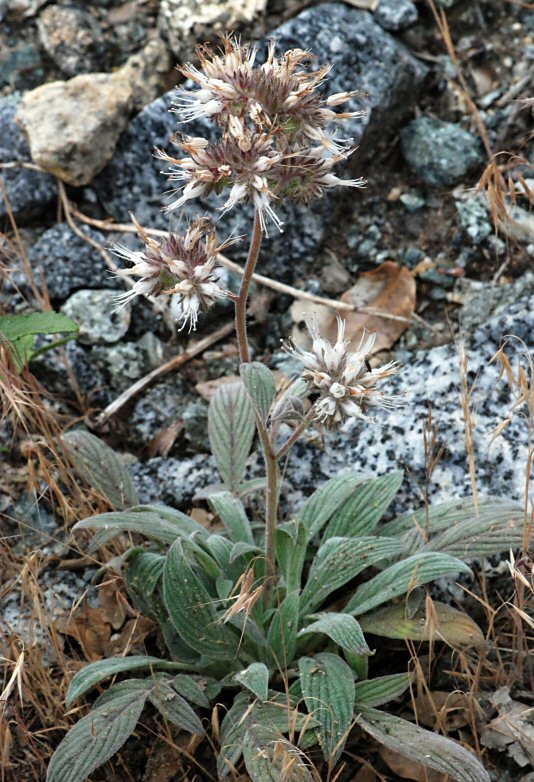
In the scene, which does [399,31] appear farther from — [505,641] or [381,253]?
[505,641]

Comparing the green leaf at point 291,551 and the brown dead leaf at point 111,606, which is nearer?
the green leaf at point 291,551

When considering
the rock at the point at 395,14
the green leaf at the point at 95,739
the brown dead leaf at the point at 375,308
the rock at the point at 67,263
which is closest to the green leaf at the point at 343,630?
the green leaf at the point at 95,739

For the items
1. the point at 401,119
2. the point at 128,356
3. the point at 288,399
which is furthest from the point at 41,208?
the point at 288,399

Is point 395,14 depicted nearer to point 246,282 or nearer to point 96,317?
→ point 96,317

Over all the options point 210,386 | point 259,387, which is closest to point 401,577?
point 259,387

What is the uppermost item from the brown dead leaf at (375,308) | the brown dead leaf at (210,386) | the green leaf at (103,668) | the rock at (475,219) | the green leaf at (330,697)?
the rock at (475,219)

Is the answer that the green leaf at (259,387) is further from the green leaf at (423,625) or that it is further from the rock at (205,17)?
the rock at (205,17)
